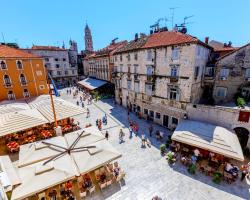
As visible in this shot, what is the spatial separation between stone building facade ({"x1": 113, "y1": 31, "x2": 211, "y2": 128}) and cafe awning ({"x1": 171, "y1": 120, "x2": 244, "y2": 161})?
11.4ft

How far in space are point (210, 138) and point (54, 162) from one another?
1245 centimetres

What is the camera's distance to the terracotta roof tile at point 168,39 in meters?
15.9

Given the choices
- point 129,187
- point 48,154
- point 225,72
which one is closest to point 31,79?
point 48,154

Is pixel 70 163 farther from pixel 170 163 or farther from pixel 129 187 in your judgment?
pixel 170 163

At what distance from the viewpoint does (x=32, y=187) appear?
299 inches

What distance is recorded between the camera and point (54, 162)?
9055 millimetres

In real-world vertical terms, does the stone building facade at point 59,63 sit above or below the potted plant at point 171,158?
above

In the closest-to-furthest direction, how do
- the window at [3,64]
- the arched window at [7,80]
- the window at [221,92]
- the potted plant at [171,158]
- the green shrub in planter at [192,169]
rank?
the green shrub in planter at [192,169], the potted plant at [171,158], the window at [221,92], the window at [3,64], the arched window at [7,80]

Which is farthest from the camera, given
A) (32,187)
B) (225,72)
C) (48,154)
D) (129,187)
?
(225,72)

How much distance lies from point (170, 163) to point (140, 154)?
2906 mm

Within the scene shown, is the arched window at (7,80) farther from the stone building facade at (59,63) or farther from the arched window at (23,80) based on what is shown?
the stone building facade at (59,63)

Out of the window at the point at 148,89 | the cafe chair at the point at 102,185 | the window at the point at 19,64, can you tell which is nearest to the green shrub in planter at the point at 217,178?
the cafe chair at the point at 102,185

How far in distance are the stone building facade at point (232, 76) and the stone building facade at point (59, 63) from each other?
4576 cm

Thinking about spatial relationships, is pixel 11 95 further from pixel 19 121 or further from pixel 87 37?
pixel 87 37
